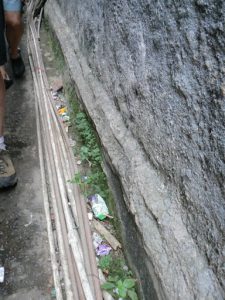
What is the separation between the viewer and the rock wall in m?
1.27

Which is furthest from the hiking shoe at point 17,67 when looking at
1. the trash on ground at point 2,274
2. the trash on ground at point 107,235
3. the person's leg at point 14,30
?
the trash on ground at point 2,274

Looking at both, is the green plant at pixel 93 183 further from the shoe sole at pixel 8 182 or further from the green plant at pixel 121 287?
the green plant at pixel 121 287

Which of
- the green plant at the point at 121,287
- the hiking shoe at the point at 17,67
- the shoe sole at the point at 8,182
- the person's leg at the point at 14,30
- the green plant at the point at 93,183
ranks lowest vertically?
the green plant at the point at 121,287

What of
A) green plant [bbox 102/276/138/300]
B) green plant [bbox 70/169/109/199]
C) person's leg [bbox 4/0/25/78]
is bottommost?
green plant [bbox 102/276/138/300]

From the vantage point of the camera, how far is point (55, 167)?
2.46 metres

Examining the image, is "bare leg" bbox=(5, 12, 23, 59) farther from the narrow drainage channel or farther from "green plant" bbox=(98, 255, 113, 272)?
"green plant" bbox=(98, 255, 113, 272)

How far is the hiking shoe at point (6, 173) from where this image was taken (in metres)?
2.40

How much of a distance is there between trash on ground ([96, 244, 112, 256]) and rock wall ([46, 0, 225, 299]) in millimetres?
154

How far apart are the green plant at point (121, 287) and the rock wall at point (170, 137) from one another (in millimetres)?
59

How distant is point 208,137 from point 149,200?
45 cm

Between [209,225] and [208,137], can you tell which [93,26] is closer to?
[208,137]

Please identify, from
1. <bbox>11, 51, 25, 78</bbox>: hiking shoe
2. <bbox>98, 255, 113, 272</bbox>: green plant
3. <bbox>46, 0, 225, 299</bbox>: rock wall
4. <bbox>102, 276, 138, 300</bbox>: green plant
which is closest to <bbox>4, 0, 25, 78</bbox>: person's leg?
<bbox>11, 51, 25, 78</bbox>: hiking shoe

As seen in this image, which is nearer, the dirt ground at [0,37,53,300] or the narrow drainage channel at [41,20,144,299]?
the narrow drainage channel at [41,20,144,299]

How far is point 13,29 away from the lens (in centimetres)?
336
